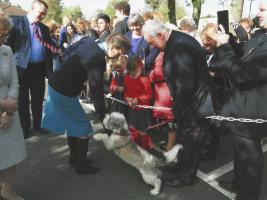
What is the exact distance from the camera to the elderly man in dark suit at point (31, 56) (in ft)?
17.5

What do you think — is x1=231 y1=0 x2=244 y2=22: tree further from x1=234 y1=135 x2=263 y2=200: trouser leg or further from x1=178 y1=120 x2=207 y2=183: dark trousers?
x1=234 y1=135 x2=263 y2=200: trouser leg

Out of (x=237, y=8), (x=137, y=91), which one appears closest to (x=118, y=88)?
(x=137, y=91)

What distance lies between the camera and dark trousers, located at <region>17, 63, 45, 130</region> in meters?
5.55

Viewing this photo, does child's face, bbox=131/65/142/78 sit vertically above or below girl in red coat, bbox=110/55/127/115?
above

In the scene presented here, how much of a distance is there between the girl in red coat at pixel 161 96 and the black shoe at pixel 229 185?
83 cm

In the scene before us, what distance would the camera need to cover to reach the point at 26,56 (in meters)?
A: 5.39

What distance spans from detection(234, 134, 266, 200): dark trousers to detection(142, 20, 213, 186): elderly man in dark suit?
0.63 meters

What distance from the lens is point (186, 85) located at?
355cm

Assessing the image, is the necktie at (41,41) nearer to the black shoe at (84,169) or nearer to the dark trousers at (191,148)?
the black shoe at (84,169)

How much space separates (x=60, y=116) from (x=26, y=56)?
5.98 feet

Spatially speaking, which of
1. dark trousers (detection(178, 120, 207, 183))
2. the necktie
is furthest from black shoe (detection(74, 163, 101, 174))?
the necktie

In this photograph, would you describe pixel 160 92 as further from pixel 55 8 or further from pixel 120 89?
pixel 55 8

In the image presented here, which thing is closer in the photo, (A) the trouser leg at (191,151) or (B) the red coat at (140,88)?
(A) the trouser leg at (191,151)

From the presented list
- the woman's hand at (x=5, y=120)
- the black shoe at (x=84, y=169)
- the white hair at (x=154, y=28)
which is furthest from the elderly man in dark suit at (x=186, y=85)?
the woman's hand at (x=5, y=120)
